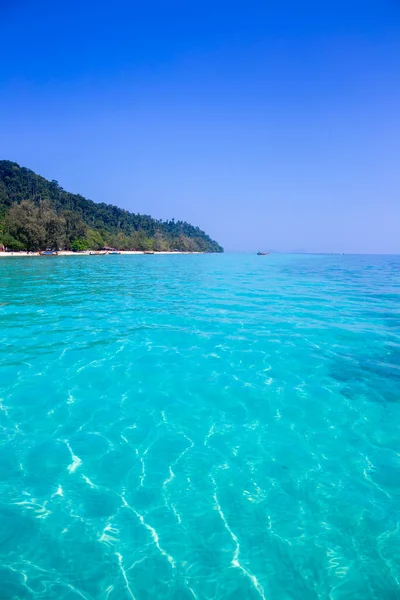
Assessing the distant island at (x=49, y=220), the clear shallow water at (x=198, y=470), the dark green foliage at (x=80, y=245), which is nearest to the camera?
the clear shallow water at (x=198, y=470)

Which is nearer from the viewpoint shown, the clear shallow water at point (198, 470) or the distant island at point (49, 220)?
the clear shallow water at point (198, 470)

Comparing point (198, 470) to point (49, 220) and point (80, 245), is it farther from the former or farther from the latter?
point (80, 245)

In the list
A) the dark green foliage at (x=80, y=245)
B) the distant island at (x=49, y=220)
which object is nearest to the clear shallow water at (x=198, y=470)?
the distant island at (x=49, y=220)

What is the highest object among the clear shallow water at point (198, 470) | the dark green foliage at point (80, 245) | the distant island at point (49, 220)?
the distant island at point (49, 220)

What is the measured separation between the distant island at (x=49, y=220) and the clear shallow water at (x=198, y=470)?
83.0 m

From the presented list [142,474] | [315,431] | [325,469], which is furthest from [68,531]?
[315,431]

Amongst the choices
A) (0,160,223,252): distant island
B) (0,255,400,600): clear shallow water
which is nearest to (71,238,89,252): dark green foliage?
(0,160,223,252): distant island

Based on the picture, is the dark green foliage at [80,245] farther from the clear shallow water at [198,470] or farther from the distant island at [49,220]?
the clear shallow water at [198,470]

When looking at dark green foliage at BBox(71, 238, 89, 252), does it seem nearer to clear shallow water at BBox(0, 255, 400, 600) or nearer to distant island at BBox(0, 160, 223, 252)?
distant island at BBox(0, 160, 223, 252)

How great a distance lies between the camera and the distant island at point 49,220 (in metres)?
87.4

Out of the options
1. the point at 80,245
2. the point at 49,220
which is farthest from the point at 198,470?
the point at 80,245

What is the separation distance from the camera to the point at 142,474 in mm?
6945

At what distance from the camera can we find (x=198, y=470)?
7.12 meters

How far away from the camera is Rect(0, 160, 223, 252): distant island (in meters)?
87.4
